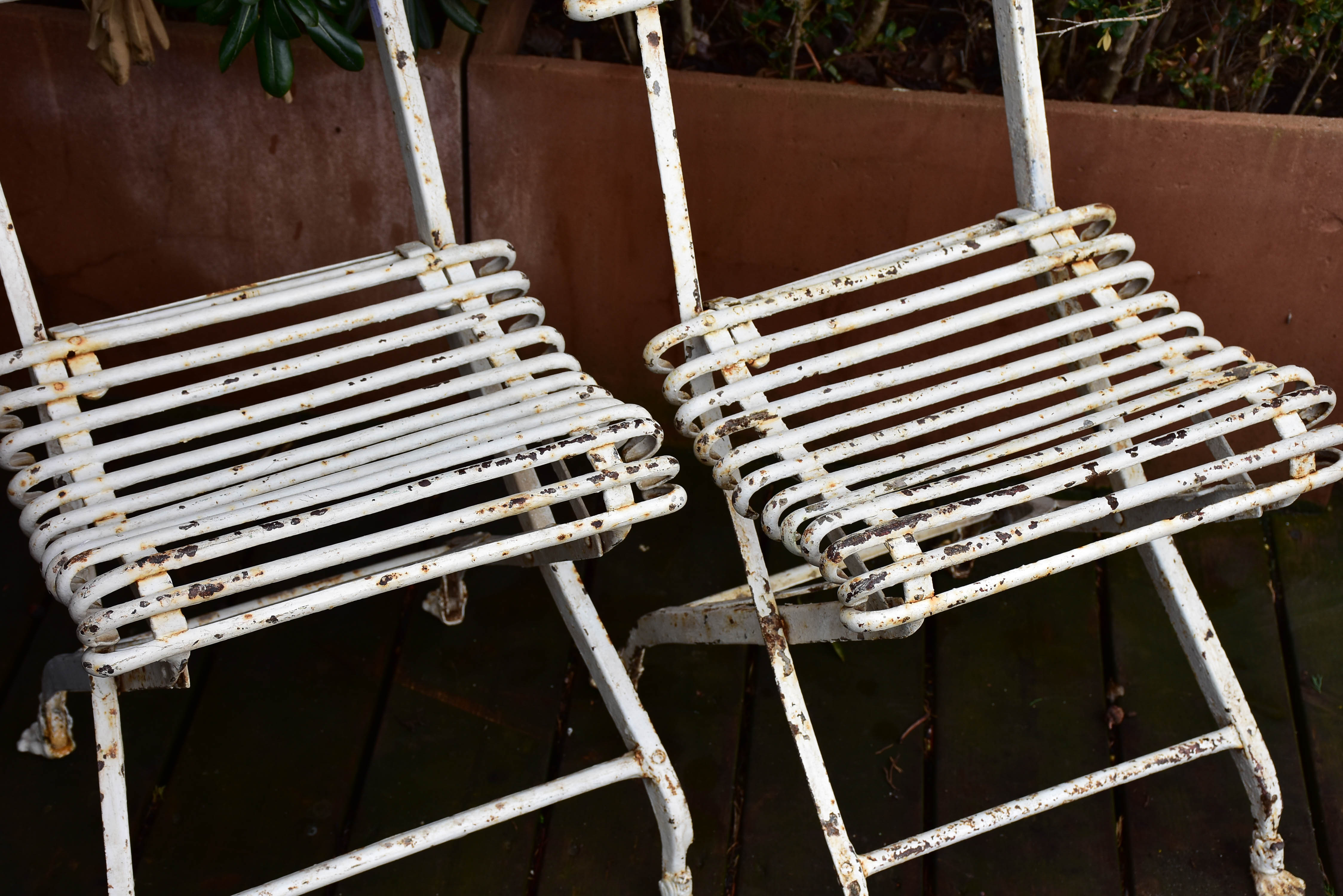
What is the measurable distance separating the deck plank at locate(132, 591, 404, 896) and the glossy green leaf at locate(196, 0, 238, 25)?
Result: 82 cm

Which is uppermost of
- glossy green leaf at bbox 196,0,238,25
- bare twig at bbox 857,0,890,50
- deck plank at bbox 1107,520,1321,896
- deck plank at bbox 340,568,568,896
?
glossy green leaf at bbox 196,0,238,25

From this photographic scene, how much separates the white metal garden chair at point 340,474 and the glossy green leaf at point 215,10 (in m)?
0.22

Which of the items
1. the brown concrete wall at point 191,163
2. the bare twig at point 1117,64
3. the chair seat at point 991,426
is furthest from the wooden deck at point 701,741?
the bare twig at point 1117,64

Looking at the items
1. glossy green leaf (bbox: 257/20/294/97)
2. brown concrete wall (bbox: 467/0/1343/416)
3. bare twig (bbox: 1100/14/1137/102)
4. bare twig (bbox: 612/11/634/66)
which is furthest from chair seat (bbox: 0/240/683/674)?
bare twig (bbox: 1100/14/1137/102)

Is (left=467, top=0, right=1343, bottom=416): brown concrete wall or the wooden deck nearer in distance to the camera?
the wooden deck

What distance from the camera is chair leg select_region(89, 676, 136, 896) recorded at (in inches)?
44.1

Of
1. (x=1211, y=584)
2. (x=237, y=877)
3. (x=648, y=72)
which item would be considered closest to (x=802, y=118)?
(x=648, y=72)

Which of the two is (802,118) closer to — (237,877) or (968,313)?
A: (968,313)

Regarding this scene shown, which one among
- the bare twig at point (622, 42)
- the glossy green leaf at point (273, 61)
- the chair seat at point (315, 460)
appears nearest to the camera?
the chair seat at point (315, 460)

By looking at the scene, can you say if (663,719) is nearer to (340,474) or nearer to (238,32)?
(340,474)

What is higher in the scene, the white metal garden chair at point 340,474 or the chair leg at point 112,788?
the white metal garden chair at point 340,474

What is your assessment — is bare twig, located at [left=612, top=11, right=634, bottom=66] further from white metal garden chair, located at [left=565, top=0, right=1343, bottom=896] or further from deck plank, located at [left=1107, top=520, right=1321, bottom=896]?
deck plank, located at [left=1107, top=520, right=1321, bottom=896]

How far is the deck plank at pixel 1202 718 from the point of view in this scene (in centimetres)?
142

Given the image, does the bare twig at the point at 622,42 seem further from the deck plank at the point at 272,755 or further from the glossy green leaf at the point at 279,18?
the deck plank at the point at 272,755
